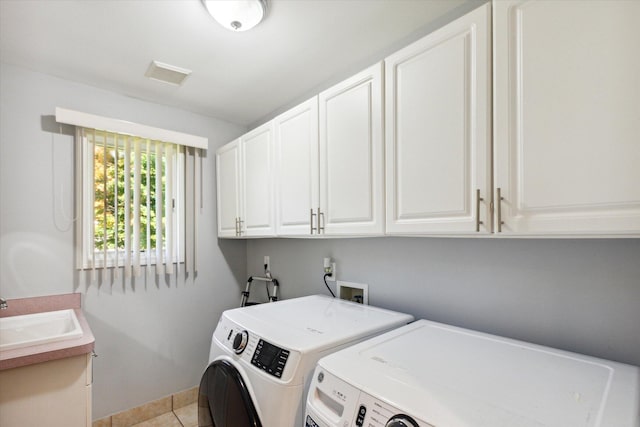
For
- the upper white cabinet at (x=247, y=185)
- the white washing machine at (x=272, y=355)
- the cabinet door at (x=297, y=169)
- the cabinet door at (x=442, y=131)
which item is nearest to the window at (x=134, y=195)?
the upper white cabinet at (x=247, y=185)

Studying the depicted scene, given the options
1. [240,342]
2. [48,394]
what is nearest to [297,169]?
[240,342]

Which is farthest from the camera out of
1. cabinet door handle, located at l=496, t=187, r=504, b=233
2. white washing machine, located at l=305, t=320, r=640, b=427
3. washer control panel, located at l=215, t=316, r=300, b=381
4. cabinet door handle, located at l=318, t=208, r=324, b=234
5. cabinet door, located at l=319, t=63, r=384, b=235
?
cabinet door handle, located at l=318, t=208, r=324, b=234

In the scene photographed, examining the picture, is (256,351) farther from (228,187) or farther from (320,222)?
(228,187)

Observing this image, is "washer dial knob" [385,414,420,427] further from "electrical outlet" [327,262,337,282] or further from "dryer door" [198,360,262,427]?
"electrical outlet" [327,262,337,282]

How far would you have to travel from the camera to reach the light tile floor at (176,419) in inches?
87.2

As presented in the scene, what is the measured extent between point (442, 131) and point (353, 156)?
43 centimetres

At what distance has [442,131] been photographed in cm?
113

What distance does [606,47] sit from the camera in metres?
0.81

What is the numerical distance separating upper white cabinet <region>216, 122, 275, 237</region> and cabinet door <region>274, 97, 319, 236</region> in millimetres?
102

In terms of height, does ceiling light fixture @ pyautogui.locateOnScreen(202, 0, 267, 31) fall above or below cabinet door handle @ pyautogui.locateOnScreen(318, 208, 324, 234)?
above

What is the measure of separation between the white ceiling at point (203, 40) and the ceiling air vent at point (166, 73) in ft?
0.13

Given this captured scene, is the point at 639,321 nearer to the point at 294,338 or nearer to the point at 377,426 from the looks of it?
the point at 377,426

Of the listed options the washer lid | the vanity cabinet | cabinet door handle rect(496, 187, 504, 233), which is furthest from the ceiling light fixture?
the vanity cabinet

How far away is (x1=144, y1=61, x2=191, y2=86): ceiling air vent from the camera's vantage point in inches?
73.9
